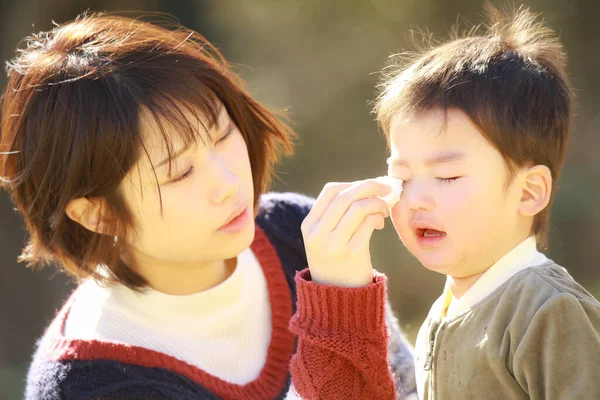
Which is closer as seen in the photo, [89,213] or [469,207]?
[469,207]

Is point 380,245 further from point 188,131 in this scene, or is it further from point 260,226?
point 188,131

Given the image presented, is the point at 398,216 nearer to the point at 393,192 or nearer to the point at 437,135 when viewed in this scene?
the point at 393,192

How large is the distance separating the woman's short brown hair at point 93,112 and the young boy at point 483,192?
1.55ft

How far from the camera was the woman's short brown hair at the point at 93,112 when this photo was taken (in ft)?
5.11

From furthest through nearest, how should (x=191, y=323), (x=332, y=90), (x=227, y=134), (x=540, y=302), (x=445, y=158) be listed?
(x=332, y=90)
(x=191, y=323)
(x=227, y=134)
(x=445, y=158)
(x=540, y=302)

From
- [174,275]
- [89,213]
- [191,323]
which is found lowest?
[191,323]

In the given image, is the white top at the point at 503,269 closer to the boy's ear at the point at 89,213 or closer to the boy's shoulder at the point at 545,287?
the boy's shoulder at the point at 545,287

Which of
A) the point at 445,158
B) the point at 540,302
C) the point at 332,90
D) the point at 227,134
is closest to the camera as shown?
the point at 540,302

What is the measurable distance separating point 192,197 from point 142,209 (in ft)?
0.40

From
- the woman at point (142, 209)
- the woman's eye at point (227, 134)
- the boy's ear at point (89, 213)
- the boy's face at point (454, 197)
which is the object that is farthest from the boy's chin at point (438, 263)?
the boy's ear at point (89, 213)

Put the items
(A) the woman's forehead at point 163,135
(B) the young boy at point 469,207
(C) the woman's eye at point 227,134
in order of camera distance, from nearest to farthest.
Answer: (B) the young boy at point 469,207
(A) the woman's forehead at point 163,135
(C) the woman's eye at point 227,134

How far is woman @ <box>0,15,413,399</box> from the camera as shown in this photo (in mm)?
1559

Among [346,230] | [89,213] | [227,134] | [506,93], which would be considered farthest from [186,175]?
[506,93]

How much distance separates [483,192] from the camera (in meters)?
1.34
